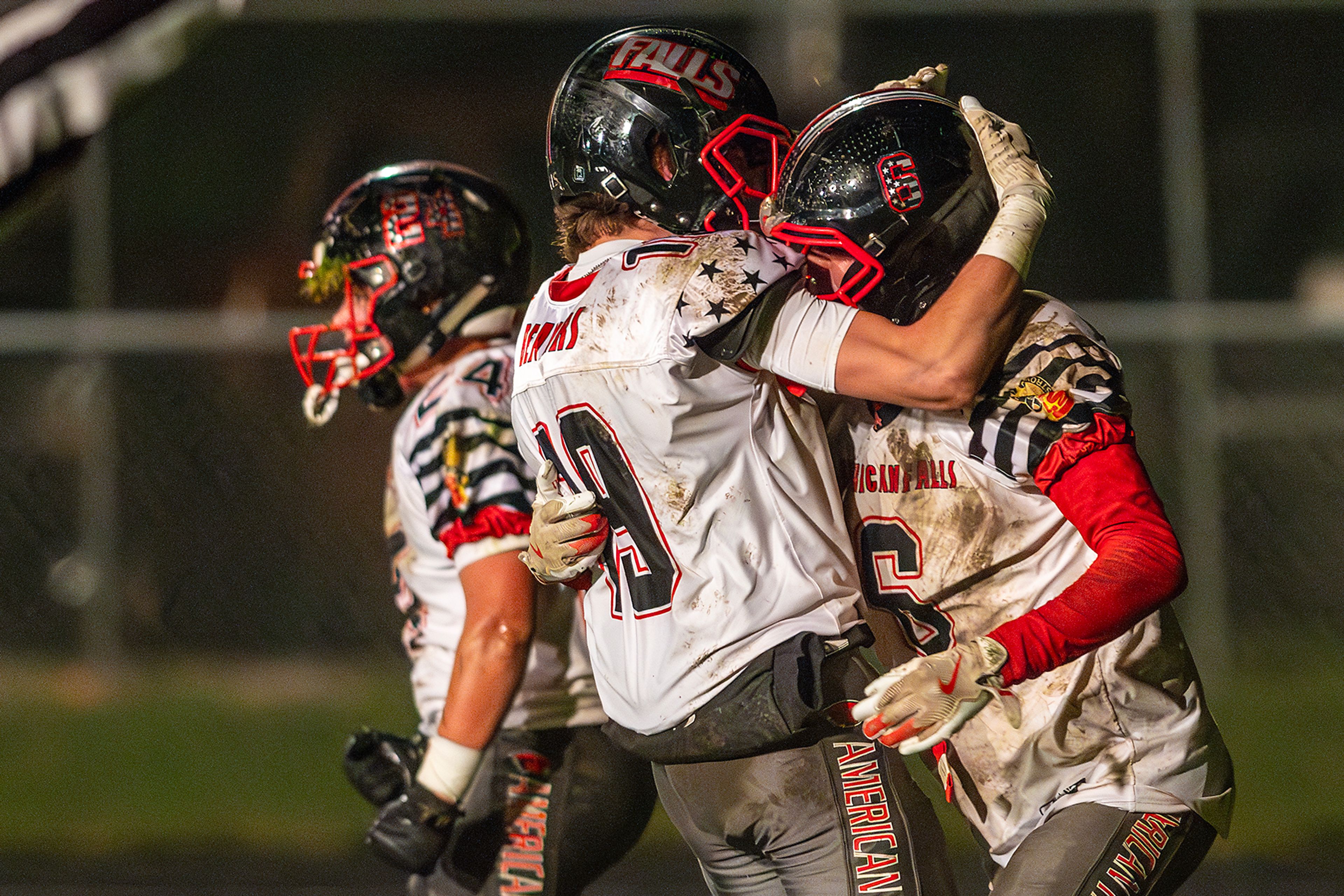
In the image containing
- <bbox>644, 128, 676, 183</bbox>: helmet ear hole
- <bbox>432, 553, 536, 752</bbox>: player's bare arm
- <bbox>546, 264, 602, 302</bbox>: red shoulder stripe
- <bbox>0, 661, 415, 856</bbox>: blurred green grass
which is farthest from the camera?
<bbox>0, 661, 415, 856</bbox>: blurred green grass

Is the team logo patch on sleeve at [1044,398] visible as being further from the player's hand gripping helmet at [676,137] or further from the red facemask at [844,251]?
the player's hand gripping helmet at [676,137]

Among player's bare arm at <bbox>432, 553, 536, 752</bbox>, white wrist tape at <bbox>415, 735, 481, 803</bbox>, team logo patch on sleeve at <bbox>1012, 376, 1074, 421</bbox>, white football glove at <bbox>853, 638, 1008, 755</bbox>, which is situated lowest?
white wrist tape at <bbox>415, 735, 481, 803</bbox>

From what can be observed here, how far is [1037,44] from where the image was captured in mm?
9156

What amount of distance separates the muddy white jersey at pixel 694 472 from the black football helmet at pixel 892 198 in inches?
4.4

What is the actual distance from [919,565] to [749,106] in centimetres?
103

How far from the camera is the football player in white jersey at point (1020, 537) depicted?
2.46 metres

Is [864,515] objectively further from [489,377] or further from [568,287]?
[489,377]

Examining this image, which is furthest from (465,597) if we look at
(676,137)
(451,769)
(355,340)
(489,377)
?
(676,137)

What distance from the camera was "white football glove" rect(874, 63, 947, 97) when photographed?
110 inches

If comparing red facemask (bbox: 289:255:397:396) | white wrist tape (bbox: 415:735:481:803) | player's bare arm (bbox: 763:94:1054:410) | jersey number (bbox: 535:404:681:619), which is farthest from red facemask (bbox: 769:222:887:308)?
red facemask (bbox: 289:255:397:396)

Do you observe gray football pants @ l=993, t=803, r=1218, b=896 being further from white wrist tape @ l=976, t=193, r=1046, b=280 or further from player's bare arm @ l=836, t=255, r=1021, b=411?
white wrist tape @ l=976, t=193, r=1046, b=280

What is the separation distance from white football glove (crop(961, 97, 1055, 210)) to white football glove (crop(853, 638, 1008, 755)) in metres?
0.84

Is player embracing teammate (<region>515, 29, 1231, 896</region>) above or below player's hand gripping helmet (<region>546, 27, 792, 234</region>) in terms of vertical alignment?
below

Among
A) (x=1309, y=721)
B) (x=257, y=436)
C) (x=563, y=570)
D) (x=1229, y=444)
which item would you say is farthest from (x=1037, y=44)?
(x=563, y=570)
